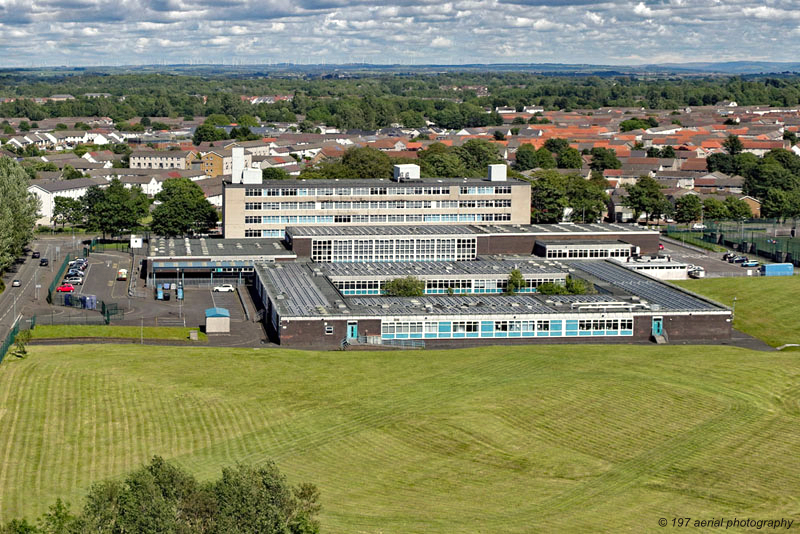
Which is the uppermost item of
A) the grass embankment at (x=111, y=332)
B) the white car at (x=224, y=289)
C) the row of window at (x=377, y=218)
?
the row of window at (x=377, y=218)

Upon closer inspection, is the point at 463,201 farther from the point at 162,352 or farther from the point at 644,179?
the point at 162,352

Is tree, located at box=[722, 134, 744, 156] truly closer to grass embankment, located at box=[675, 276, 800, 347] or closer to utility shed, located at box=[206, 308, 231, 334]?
grass embankment, located at box=[675, 276, 800, 347]

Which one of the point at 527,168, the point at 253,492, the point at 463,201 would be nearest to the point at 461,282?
the point at 463,201

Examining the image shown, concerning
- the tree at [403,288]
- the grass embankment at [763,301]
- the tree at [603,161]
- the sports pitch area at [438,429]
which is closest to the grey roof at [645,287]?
the grass embankment at [763,301]

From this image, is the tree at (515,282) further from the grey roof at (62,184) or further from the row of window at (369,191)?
the grey roof at (62,184)

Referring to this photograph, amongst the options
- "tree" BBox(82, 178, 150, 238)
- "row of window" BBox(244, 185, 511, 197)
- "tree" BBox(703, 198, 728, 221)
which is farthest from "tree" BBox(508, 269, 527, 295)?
"tree" BBox(703, 198, 728, 221)

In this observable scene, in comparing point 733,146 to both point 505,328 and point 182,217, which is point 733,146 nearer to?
point 182,217
